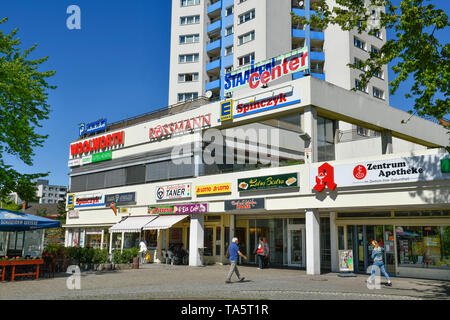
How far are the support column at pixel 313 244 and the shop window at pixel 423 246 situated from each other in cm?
356

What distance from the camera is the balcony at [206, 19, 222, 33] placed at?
47600mm

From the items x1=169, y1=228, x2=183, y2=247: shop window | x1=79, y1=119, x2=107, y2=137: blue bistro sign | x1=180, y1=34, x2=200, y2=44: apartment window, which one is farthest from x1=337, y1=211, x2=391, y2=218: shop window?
x1=180, y1=34, x2=200, y2=44: apartment window

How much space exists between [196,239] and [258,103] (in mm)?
8813

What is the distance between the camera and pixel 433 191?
633 inches

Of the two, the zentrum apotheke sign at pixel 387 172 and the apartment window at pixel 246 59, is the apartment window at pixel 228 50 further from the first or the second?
the zentrum apotheke sign at pixel 387 172

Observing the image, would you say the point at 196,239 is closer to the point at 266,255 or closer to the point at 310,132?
the point at 266,255

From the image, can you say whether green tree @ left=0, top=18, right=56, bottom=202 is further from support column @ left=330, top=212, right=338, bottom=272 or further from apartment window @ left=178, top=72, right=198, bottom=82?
apartment window @ left=178, top=72, right=198, bottom=82

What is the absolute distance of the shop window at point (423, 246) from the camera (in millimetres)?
17594

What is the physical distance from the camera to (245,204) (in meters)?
22.2

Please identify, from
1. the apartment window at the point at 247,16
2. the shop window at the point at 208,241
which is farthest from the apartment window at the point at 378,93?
the shop window at the point at 208,241

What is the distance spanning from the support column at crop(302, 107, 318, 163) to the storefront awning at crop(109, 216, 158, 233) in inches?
471

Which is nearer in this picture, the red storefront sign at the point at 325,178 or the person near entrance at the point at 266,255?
the red storefront sign at the point at 325,178
